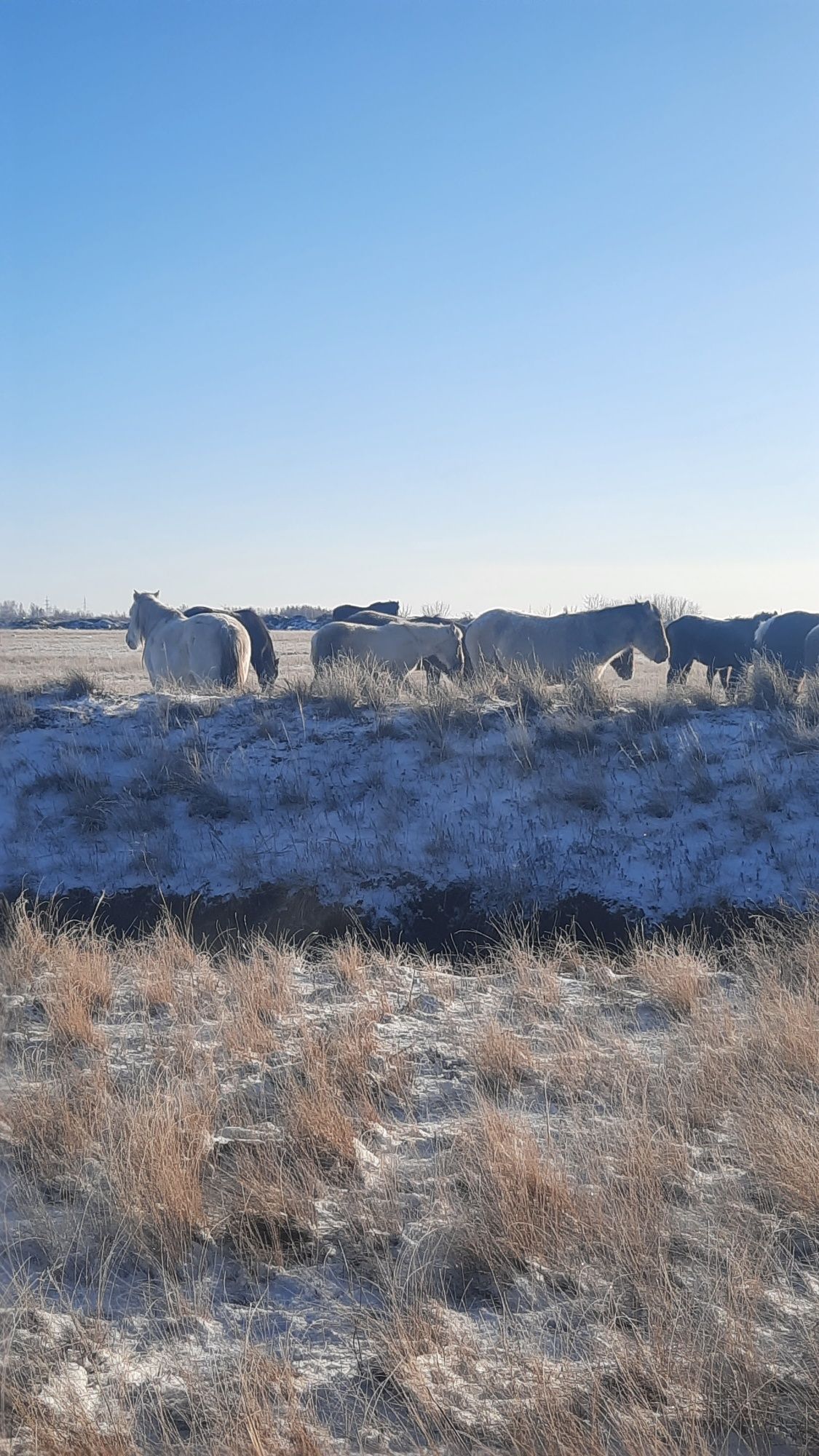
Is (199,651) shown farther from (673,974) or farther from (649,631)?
(673,974)

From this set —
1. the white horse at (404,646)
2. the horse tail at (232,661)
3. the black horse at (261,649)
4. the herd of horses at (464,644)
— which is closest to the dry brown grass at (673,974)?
the herd of horses at (464,644)

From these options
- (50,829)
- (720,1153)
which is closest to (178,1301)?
(720,1153)

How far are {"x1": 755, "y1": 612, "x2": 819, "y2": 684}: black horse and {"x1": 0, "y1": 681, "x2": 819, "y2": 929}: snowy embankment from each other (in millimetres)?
8650

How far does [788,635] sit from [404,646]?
768 cm

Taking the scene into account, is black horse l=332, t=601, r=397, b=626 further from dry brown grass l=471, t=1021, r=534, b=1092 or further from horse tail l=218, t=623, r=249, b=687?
dry brown grass l=471, t=1021, r=534, b=1092

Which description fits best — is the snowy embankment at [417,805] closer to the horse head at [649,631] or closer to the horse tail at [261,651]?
the horse head at [649,631]

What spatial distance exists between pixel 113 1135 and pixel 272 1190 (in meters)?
0.73

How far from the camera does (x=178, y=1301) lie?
2875mm

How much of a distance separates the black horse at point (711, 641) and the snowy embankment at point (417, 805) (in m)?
9.85

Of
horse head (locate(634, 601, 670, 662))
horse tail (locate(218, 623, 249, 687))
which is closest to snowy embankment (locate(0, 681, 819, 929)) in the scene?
horse tail (locate(218, 623, 249, 687))

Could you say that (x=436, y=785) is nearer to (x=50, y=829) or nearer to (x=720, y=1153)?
(x=50, y=829)

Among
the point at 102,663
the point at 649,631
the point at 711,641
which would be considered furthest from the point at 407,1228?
the point at 102,663

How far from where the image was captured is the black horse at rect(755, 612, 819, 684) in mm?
18953

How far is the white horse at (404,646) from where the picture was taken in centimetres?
1778
